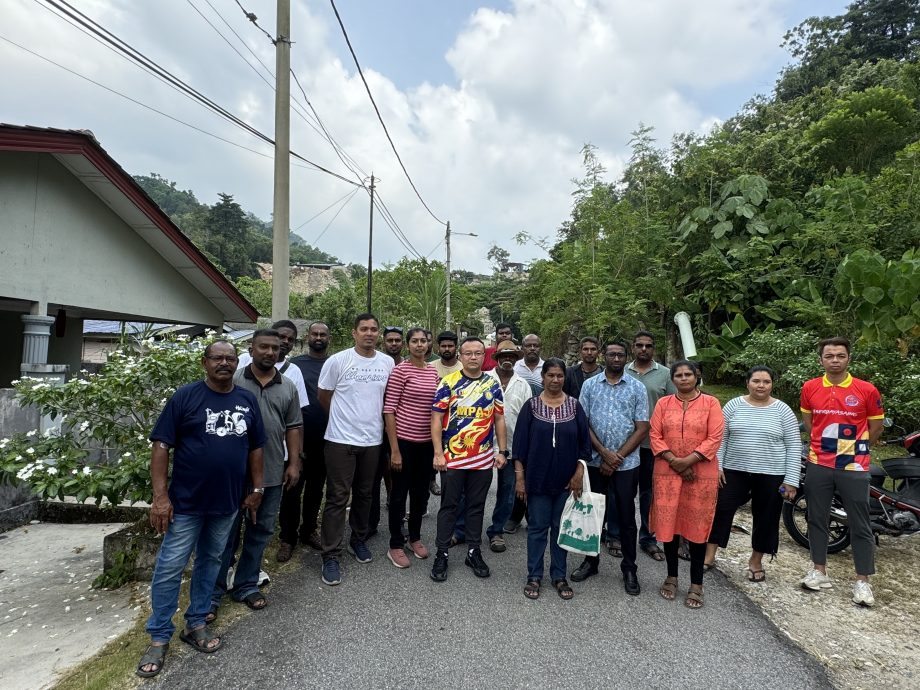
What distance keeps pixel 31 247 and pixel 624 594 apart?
6.57 meters

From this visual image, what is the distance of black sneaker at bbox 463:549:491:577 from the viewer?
3.83 m

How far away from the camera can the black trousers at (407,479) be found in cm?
405

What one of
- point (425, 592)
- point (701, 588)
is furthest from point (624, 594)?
point (425, 592)

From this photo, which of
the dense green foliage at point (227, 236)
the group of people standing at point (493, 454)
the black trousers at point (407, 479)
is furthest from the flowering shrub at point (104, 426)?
the dense green foliage at point (227, 236)

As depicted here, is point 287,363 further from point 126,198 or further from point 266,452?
point 126,198

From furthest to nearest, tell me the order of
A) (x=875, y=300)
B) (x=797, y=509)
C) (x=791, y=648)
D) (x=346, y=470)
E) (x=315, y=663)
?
1. (x=875, y=300)
2. (x=797, y=509)
3. (x=346, y=470)
4. (x=791, y=648)
5. (x=315, y=663)

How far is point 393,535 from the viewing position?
4.12m

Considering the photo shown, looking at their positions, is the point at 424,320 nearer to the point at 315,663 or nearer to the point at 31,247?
the point at 31,247

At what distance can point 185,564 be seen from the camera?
277 centimetres

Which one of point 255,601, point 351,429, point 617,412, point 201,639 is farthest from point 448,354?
point 201,639

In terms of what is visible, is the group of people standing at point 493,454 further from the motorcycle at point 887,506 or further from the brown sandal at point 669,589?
the motorcycle at point 887,506

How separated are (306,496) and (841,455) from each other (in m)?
4.25

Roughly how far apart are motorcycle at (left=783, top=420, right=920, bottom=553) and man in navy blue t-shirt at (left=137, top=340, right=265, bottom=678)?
13.8 feet

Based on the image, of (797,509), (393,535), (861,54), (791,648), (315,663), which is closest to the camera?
(315,663)
